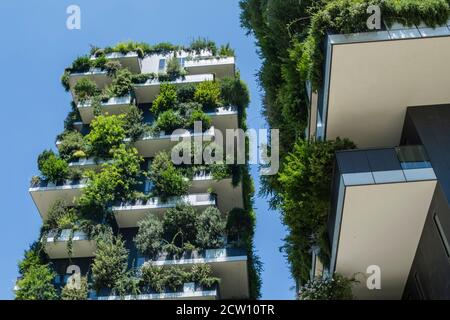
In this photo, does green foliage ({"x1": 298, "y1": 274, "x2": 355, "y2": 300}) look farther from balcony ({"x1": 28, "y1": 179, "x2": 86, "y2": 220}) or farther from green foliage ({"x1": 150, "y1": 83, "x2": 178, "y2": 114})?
green foliage ({"x1": 150, "y1": 83, "x2": 178, "y2": 114})

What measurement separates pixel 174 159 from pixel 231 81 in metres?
6.18

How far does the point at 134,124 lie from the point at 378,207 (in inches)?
715

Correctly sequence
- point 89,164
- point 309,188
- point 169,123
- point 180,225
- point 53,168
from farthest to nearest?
point 169,123 → point 89,164 → point 53,168 → point 180,225 → point 309,188

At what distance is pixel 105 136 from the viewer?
32.9m

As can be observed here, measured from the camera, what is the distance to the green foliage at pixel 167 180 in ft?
99.0

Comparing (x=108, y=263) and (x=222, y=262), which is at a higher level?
(x=108, y=263)

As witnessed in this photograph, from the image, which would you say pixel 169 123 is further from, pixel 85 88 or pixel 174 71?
pixel 85 88

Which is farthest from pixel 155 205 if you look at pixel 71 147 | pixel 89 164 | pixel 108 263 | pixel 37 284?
pixel 71 147

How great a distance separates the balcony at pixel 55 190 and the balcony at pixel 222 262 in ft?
20.7

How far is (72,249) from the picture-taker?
29.6m

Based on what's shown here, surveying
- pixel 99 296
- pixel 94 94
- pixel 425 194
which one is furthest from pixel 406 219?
pixel 94 94

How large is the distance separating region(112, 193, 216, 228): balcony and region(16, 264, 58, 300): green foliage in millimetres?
4202

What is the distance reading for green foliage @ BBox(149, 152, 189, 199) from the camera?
1188 inches
